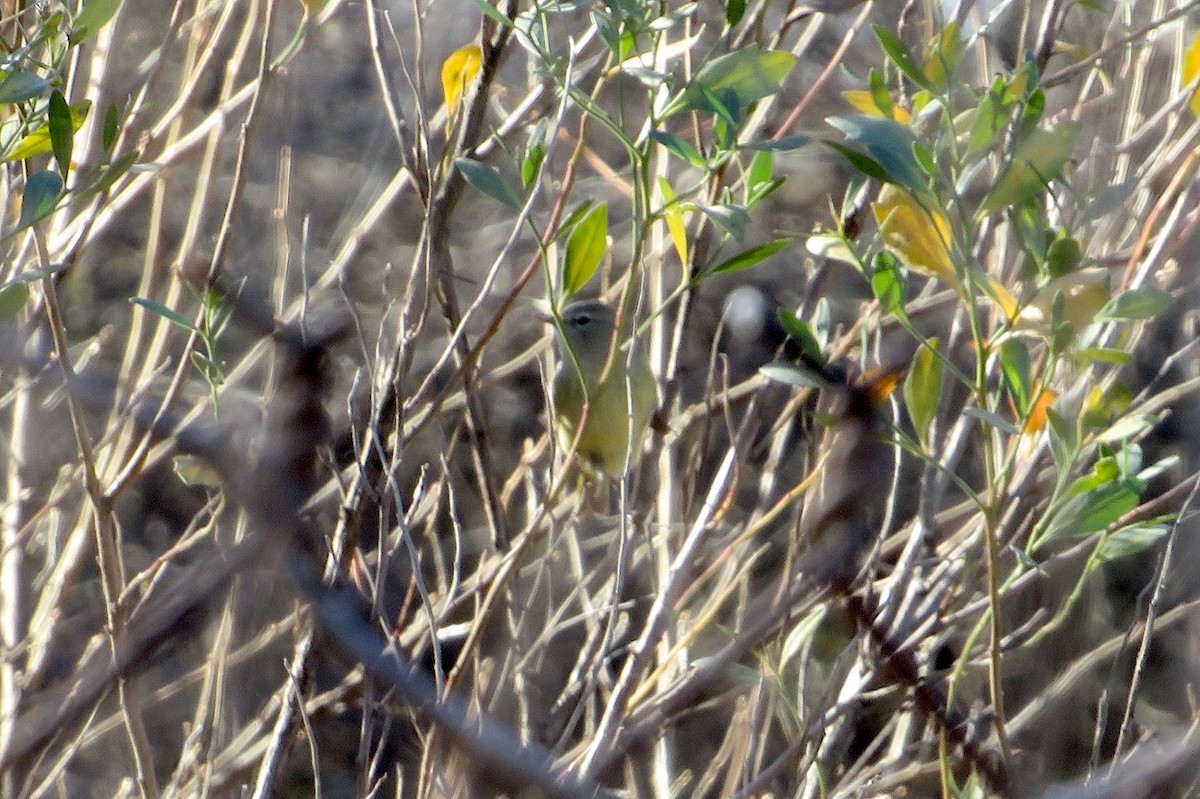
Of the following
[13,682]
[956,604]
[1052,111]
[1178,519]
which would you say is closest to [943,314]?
[1052,111]

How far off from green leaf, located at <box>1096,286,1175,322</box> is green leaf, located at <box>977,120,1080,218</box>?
0.48ft

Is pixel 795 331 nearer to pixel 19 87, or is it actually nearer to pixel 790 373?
pixel 790 373

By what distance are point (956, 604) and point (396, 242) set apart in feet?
9.14

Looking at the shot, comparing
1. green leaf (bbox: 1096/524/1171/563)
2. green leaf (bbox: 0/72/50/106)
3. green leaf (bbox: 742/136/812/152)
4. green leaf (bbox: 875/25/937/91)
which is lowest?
green leaf (bbox: 1096/524/1171/563)

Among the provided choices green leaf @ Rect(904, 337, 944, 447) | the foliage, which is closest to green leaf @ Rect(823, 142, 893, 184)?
Answer: the foliage

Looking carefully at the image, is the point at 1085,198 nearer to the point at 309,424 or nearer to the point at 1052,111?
the point at 309,424

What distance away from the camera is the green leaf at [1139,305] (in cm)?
139

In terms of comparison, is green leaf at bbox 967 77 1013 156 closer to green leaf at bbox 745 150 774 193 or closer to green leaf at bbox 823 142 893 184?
green leaf at bbox 823 142 893 184

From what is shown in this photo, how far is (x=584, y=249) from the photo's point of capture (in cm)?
147

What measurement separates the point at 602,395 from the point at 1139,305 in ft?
2.21

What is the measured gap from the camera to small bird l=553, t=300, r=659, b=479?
1966 mm

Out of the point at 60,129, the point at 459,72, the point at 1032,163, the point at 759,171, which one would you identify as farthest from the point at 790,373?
the point at 459,72

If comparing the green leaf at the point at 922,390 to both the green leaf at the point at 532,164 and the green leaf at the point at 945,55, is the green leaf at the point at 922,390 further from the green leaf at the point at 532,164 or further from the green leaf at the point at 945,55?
the green leaf at the point at 532,164

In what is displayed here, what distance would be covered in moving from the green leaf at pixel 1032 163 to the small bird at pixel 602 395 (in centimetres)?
42
